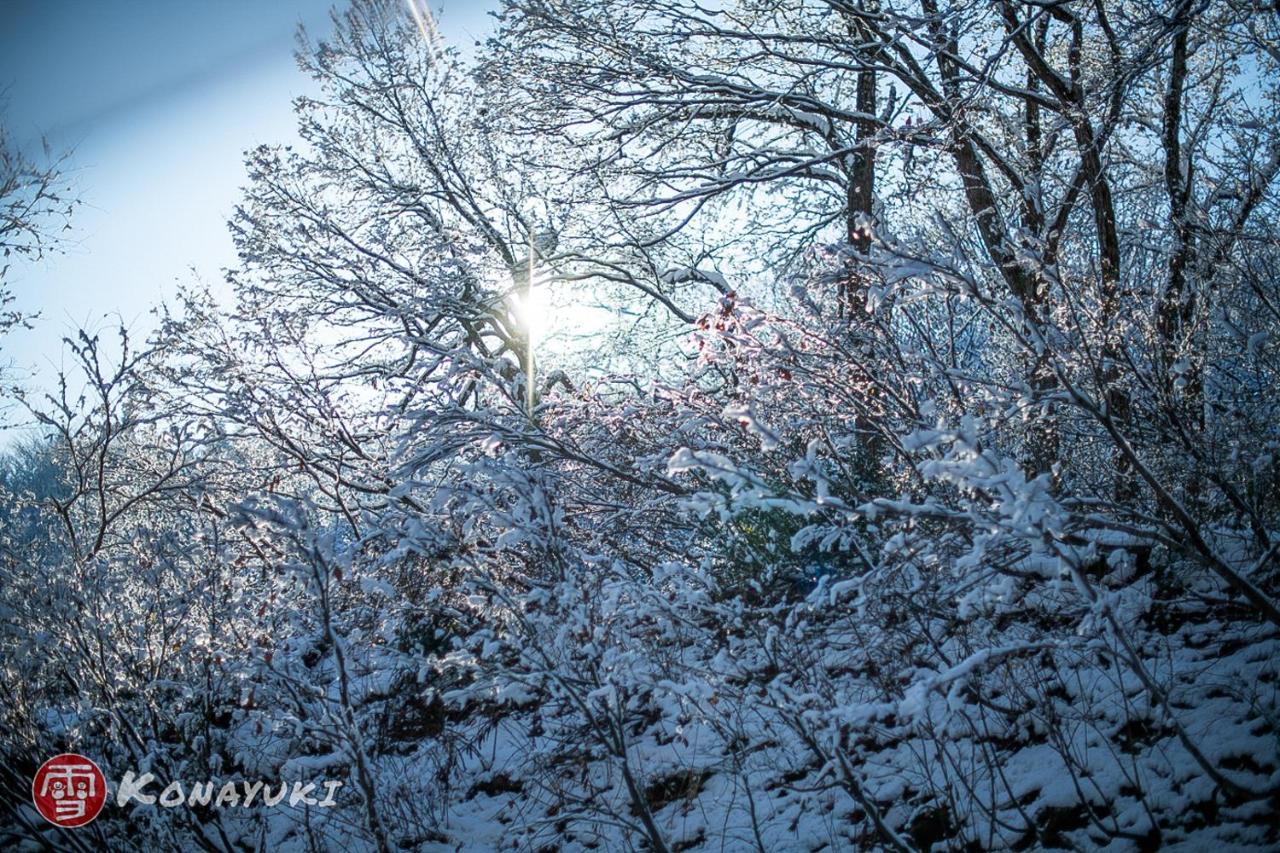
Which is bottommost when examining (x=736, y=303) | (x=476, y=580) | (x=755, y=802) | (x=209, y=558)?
(x=755, y=802)

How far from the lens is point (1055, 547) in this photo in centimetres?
163

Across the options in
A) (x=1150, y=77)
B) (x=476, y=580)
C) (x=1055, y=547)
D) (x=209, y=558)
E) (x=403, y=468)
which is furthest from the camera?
(x=1150, y=77)

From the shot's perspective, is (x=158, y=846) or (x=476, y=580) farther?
(x=158, y=846)

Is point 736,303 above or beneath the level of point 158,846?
above

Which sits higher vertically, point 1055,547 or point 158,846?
point 1055,547

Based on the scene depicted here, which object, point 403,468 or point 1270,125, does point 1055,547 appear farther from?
point 1270,125

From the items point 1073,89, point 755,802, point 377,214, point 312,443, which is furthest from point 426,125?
point 755,802

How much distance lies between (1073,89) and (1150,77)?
1.70 feet

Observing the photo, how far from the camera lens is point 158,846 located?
299 cm

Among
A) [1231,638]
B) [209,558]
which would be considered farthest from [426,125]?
[1231,638]

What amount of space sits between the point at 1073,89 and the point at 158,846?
306 inches

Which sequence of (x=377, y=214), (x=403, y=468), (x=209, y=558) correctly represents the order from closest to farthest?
(x=403, y=468) < (x=209, y=558) < (x=377, y=214)

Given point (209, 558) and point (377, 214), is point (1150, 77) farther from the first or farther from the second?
point (377, 214)

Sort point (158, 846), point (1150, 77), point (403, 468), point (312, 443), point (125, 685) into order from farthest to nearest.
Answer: point (312, 443), point (1150, 77), point (403, 468), point (125, 685), point (158, 846)
